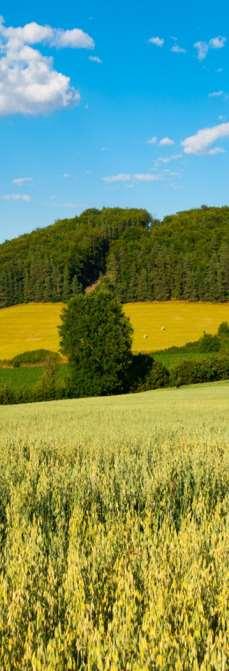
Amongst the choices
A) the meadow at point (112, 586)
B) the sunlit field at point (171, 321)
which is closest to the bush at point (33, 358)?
the sunlit field at point (171, 321)

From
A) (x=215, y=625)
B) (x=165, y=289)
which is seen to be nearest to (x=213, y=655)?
(x=215, y=625)

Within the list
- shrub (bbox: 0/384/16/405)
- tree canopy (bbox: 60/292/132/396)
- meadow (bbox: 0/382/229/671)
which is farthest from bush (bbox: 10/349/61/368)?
meadow (bbox: 0/382/229/671)

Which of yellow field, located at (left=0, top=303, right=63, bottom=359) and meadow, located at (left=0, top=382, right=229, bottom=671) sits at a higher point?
yellow field, located at (left=0, top=303, right=63, bottom=359)

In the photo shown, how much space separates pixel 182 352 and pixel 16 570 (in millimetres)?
65766

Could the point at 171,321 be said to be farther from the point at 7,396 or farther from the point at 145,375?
the point at 7,396

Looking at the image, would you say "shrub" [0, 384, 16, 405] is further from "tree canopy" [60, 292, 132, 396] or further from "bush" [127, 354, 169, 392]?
"bush" [127, 354, 169, 392]

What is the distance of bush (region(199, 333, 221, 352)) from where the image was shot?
212 feet

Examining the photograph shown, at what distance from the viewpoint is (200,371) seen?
179ft

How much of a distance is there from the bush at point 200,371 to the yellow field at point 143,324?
63.1ft

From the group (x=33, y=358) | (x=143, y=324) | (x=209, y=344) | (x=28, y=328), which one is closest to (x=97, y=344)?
(x=33, y=358)

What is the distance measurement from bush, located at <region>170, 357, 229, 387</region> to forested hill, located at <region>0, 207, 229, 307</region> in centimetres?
5919

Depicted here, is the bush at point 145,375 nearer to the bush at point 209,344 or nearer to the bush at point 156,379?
the bush at point 156,379

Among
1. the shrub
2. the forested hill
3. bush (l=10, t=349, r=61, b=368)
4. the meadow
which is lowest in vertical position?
the shrub

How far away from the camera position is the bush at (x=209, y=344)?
64.7 meters
